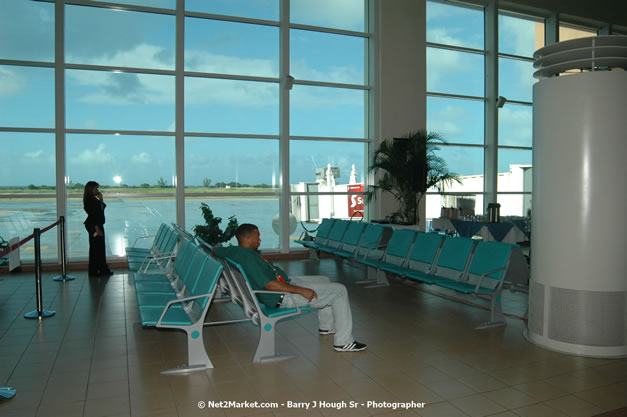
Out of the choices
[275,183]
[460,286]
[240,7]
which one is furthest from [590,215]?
[240,7]

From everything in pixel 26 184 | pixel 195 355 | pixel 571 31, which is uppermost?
pixel 571 31

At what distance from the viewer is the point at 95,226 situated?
776cm

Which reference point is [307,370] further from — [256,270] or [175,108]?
[175,108]

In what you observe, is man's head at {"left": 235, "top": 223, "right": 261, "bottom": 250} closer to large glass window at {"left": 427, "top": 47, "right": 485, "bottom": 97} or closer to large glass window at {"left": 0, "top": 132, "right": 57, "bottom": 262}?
large glass window at {"left": 0, "top": 132, "right": 57, "bottom": 262}

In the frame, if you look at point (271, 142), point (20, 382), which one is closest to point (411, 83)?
point (271, 142)

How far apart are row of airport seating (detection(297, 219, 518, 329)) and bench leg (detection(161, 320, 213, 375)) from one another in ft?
8.45

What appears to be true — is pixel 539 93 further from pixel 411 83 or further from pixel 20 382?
pixel 411 83

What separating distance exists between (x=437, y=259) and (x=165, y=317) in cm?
339

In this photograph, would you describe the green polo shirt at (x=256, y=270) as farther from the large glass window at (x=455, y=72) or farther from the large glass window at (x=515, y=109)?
the large glass window at (x=515, y=109)

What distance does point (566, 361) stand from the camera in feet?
12.7

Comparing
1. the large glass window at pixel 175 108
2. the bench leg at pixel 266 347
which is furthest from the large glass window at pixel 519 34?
the bench leg at pixel 266 347

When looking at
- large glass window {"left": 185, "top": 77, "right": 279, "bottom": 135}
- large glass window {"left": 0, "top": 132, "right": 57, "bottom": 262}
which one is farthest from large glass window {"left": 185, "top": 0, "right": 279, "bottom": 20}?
large glass window {"left": 0, "top": 132, "right": 57, "bottom": 262}

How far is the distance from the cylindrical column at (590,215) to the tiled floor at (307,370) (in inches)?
11.3

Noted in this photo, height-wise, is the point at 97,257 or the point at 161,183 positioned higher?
the point at 161,183
